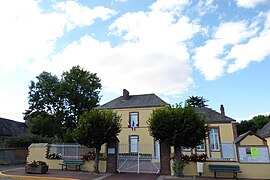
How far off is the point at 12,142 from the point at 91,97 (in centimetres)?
1273

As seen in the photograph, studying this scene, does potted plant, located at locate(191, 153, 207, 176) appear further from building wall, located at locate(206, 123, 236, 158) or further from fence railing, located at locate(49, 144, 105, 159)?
building wall, located at locate(206, 123, 236, 158)

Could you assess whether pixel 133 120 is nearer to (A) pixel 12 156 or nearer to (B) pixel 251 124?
(A) pixel 12 156

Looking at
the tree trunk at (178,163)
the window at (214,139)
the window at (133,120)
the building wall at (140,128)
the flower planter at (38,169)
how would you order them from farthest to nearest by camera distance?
the window at (133,120), the building wall at (140,128), the window at (214,139), the flower planter at (38,169), the tree trunk at (178,163)

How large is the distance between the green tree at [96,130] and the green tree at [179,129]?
257cm

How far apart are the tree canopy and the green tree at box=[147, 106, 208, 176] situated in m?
19.3

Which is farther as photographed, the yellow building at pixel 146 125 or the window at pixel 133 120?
the window at pixel 133 120

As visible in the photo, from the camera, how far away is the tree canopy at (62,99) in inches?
1117

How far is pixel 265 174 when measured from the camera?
10891mm

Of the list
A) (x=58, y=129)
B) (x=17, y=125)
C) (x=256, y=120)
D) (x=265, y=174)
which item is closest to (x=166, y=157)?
(x=265, y=174)

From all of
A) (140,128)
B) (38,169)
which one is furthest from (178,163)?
(140,128)

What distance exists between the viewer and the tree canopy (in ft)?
93.1

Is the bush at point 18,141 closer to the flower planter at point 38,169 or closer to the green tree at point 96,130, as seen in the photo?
the flower planter at point 38,169

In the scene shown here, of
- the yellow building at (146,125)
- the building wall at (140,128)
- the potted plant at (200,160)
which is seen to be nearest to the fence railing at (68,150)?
the yellow building at (146,125)

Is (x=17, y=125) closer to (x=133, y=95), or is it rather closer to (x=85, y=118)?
(x=133, y=95)
